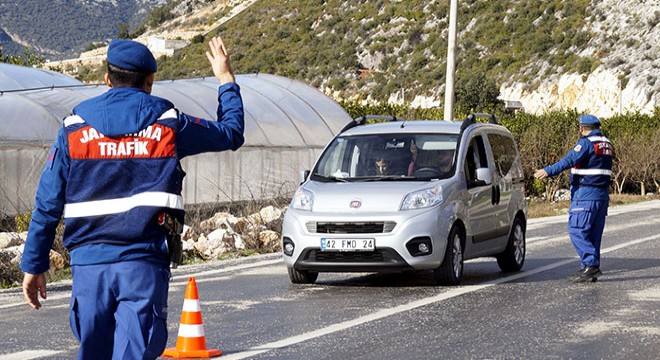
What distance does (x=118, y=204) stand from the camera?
17.1 feet

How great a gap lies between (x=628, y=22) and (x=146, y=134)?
78121 mm

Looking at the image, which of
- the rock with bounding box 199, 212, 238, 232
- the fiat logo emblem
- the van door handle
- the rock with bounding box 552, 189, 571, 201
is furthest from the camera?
the rock with bounding box 552, 189, 571, 201

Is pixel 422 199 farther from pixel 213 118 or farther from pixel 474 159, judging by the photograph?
pixel 213 118

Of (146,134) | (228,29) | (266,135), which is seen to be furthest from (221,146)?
(228,29)

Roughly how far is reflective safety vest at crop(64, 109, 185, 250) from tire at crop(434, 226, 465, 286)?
27.7 feet

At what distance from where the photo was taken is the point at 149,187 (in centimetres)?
522

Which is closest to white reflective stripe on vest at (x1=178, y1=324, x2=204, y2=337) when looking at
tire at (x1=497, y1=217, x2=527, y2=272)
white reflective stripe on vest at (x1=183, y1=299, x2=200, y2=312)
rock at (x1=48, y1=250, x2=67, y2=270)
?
white reflective stripe on vest at (x1=183, y1=299, x2=200, y2=312)

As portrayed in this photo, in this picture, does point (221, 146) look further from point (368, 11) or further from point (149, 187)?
point (368, 11)

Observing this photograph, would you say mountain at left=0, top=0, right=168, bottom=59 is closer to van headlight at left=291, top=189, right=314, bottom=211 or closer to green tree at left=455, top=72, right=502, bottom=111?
green tree at left=455, top=72, right=502, bottom=111

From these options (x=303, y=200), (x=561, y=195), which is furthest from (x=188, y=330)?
(x=561, y=195)

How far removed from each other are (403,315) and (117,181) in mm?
6375

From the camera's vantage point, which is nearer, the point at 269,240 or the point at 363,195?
the point at 363,195

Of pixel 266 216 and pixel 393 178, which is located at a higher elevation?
pixel 393 178

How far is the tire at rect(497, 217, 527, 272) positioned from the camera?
1534 cm
